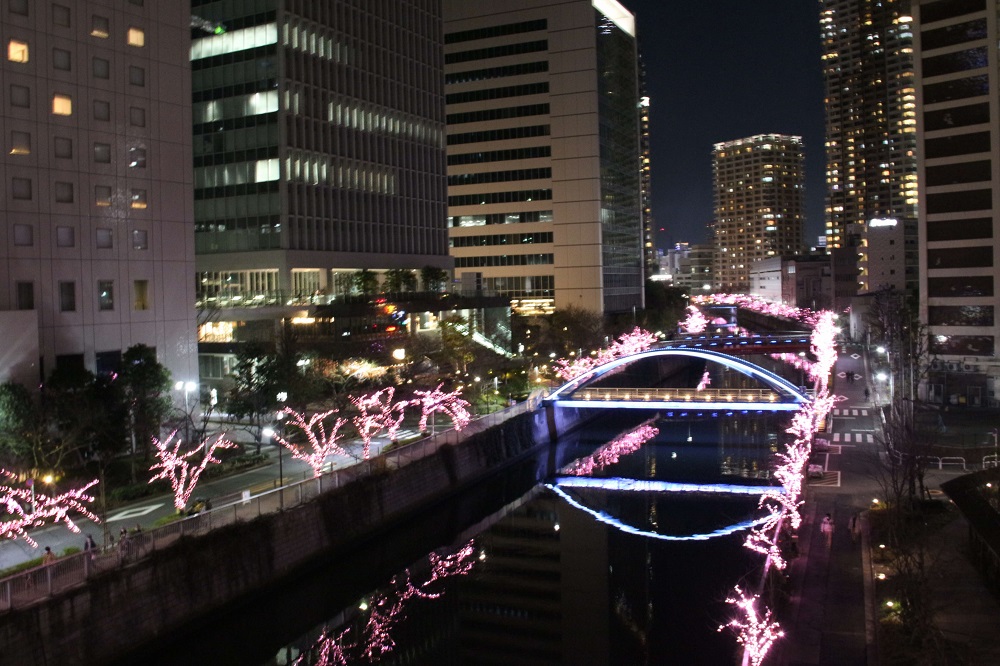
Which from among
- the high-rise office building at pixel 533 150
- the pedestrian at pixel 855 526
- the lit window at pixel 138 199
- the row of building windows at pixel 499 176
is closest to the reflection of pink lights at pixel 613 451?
the pedestrian at pixel 855 526

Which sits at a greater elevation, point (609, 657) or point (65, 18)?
point (65, 18)

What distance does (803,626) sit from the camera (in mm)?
18844

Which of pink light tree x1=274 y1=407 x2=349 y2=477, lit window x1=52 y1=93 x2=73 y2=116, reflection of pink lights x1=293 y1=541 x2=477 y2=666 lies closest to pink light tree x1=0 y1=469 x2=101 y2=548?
pink light tree x1=274 y1=407 x2=349 y2=477

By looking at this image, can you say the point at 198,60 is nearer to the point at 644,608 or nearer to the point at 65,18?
the point at 65,18

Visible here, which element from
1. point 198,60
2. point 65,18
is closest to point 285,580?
point 65,18

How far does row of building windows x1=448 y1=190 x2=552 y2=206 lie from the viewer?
83312 millimetres

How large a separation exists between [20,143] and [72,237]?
373 centimetres

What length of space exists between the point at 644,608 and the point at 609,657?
3.06 meters

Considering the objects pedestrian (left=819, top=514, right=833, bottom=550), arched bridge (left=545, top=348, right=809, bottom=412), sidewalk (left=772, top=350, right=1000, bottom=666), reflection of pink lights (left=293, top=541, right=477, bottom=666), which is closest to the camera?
sidewalk (left=772, top=350, right=1000, bottom=666)

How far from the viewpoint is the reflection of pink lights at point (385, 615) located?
21.8 metres

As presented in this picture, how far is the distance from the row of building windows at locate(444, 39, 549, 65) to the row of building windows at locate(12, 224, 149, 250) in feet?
180

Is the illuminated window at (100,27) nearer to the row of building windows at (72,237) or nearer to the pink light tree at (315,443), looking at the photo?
the row of building windows at (72,237)

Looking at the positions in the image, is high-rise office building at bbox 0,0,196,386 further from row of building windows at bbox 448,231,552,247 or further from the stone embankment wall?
row of building windows at bbox 448,231,552,247

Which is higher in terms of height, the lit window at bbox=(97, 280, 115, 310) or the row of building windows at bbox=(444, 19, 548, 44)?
the row of building windows at bbox=(444, 19, 548, 44)
